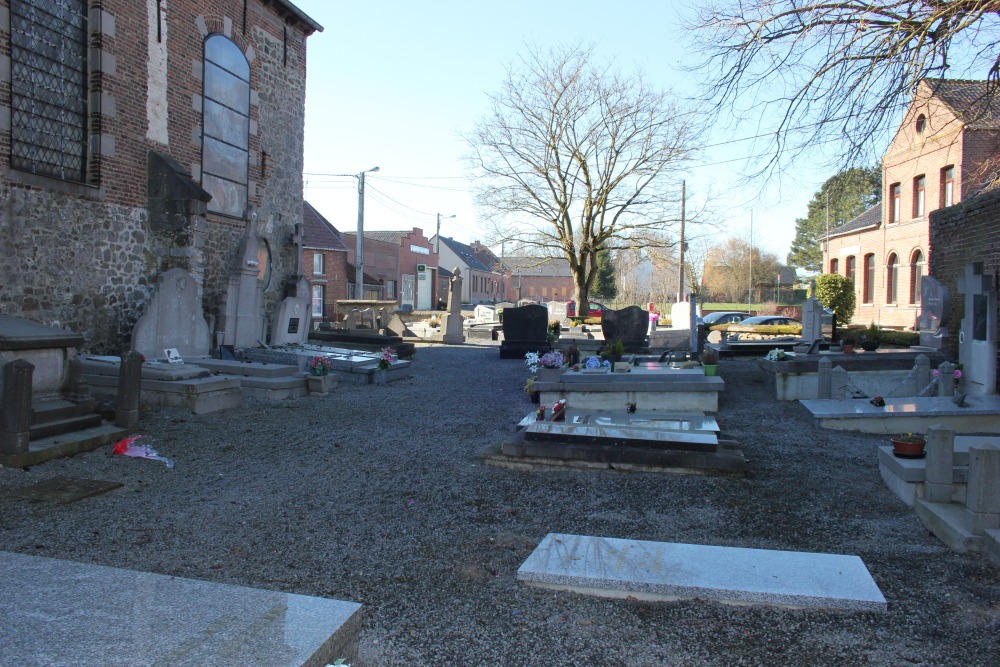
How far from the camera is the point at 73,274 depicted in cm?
1043

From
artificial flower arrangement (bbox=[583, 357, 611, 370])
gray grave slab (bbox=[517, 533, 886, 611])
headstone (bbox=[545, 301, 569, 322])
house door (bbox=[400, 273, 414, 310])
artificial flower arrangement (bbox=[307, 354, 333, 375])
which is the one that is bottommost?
gray grave slab (bbox=[517, 533, 886, 611])

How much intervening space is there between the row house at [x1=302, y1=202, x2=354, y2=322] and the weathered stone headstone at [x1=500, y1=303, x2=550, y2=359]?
21.3 metres

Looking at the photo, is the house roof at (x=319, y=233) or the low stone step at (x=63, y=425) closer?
the low stone step at (x=63, y=425)

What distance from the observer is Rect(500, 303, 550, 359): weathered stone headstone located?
18547mm

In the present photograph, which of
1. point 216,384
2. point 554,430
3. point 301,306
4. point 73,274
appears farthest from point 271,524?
point 301,306

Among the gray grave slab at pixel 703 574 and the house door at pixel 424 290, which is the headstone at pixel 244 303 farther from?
the house door at pixel 424 290

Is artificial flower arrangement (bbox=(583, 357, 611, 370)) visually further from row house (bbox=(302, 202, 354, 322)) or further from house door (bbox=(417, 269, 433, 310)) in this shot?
house door (bbox=(417, 269, 433, 310))

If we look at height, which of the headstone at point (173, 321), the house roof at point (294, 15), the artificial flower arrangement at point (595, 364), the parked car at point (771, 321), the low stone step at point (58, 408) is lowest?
the low stone step at point (58, 408)

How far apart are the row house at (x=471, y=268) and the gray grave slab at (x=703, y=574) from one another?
58423mm

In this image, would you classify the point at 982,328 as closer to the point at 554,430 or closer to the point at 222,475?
the point at 554,430

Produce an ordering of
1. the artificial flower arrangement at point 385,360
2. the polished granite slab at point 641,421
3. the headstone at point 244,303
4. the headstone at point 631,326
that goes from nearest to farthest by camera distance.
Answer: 1. the polished granite slab at point 641,421
2. the artificial flower arrangement at point 385,360
3. the headstone at point 244,303
4. the headstone at point 631,326

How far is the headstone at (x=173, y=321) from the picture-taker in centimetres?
1062

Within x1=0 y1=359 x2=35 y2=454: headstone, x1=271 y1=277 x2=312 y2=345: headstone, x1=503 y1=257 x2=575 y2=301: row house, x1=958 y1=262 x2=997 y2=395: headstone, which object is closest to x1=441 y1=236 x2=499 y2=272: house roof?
x1=503 y1=257 x2=575 y2=301: row house

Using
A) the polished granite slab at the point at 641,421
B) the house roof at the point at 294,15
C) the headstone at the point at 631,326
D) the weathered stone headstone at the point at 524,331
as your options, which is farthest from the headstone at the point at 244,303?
the headstone at the point at 631,326
